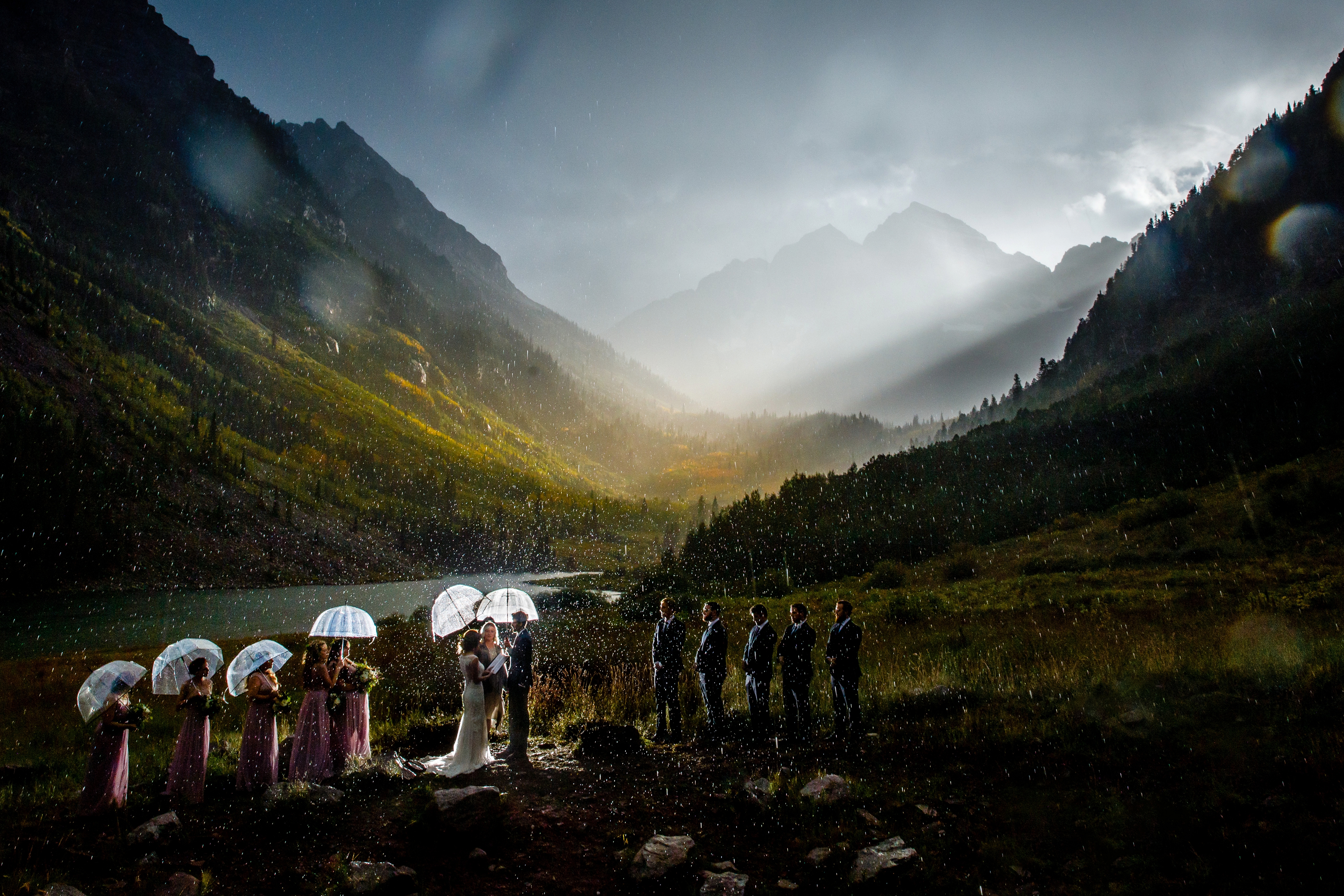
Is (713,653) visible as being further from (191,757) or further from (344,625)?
(191,757)

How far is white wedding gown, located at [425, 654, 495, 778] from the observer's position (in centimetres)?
1228

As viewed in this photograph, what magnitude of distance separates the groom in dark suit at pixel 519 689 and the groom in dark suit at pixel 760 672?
15.6 feet

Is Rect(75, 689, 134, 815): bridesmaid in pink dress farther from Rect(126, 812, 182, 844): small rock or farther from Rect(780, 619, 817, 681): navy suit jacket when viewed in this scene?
Rect(780, 619, 817, 681): navy suit jacket

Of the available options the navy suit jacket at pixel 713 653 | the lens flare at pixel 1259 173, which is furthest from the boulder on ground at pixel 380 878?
the lens flare at pixel 1259 173

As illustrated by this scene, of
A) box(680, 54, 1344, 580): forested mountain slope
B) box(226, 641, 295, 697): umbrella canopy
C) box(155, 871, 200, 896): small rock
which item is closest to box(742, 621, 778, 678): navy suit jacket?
box(226, 641, 295, 697): umbrella canopy

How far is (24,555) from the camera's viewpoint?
126250mm

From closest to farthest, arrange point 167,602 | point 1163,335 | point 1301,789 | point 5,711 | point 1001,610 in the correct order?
point 1301,789
point 5,711
point 1001,610
point 167,602
point 1163,335

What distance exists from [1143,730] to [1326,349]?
10522 cm

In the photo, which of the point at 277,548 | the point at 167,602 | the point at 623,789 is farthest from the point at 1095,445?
the point at 277,548

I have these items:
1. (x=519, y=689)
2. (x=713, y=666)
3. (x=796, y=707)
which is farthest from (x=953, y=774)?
(x=519, y=689)

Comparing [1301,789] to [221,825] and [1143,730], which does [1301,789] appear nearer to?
[1143,730]

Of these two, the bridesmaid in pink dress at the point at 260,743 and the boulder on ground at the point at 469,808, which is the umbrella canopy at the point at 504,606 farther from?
the boulder on ground at the point at 469,808

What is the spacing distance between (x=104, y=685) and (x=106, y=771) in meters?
1.50

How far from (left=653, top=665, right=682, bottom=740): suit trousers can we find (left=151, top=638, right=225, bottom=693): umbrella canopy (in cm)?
858
